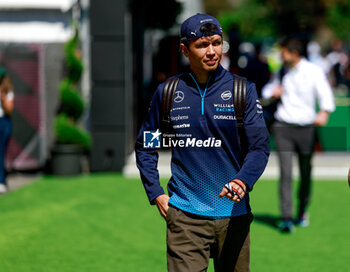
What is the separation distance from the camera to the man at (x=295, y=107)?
278 inches

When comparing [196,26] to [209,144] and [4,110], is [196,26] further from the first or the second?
[4,110]

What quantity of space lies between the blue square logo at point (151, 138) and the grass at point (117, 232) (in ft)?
8.14

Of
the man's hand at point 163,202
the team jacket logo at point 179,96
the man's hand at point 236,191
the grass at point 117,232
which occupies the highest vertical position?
the team jacket logo at point 179,96

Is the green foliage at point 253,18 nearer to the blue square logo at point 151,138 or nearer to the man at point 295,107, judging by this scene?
the man at point 295,107

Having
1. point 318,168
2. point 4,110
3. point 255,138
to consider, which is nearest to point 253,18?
point 318,168

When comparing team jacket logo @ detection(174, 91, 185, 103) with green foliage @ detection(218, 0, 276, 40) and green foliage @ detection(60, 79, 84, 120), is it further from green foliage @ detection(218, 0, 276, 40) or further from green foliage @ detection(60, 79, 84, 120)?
green foliage @ detection(218, 0, 276, 40)

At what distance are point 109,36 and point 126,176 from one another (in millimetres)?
2595

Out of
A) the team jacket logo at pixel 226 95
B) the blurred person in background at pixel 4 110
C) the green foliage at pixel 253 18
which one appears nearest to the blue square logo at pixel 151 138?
the team jacket logo at pixel 226 95

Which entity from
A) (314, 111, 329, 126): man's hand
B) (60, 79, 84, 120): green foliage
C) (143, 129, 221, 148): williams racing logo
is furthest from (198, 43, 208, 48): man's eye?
(60, 79, 84, 120): green foliage

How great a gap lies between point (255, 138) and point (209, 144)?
254 mm

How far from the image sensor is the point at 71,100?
11.1m

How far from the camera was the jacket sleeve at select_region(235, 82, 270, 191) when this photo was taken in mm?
3254

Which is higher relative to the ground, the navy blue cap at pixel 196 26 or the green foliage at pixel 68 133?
the navy blue cap at pixel 196 26

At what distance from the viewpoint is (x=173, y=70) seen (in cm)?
1584
